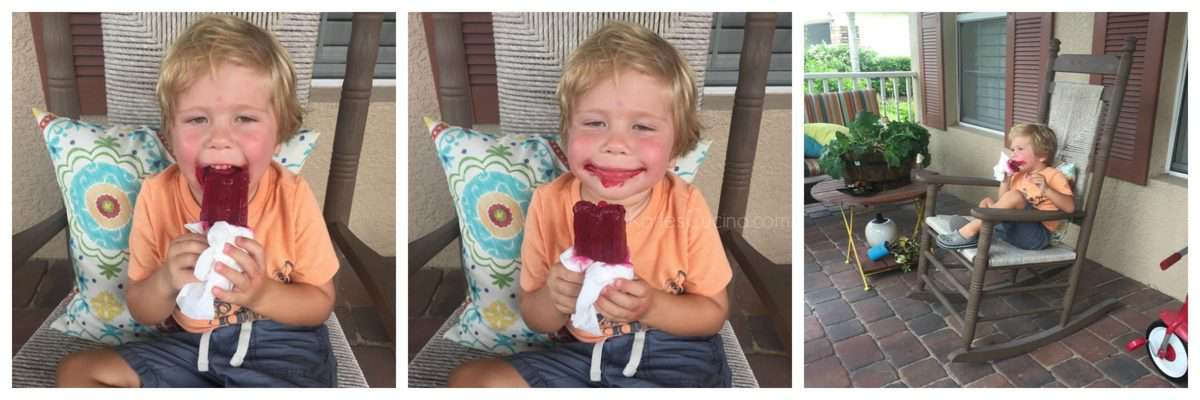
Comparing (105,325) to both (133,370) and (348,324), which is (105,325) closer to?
(133,370)

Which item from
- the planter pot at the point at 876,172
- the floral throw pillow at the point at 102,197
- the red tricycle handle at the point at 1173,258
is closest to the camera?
the floral throw pillow at the point at 102,197

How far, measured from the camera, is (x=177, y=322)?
5.30 feet

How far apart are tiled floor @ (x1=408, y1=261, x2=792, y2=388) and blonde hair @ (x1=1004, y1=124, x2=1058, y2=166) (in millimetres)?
1095

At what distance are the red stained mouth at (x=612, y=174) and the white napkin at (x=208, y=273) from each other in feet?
2.30

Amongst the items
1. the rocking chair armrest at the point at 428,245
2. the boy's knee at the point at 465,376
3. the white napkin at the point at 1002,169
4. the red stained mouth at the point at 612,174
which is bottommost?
the boy's knee at the point at 465,376

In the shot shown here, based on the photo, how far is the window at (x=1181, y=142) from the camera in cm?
234

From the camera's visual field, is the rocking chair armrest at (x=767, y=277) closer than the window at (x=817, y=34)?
Yes

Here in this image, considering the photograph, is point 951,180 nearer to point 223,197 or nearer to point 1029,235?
point 1029,235

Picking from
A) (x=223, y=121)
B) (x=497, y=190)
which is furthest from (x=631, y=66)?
(x=223, y=121)

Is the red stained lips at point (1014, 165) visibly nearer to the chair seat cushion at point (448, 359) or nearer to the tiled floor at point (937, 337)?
the tiled floor at point (937, 337)

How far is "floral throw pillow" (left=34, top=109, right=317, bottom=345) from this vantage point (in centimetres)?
154

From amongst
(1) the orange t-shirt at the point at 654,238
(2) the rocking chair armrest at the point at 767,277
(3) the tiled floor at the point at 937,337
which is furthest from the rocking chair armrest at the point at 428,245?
(3) the tiled floor at the point at 937,337

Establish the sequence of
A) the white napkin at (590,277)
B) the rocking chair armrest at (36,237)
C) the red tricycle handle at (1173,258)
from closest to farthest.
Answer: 1. the white napkin at (590,277)
2. the rocking chair armrest at (36,237)
3. the red tricycle handle at (1173,258)

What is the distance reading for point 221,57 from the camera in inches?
59.3
